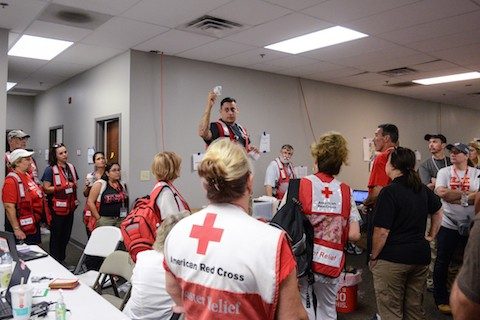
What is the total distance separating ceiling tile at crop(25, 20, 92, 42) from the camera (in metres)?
3.92

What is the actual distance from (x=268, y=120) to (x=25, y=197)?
345cm

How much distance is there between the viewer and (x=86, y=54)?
197 inches

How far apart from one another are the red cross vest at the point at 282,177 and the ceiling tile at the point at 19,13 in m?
3.51

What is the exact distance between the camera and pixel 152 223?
268cm

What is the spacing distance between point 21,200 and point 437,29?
4458 mm

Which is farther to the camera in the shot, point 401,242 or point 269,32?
point 269,32

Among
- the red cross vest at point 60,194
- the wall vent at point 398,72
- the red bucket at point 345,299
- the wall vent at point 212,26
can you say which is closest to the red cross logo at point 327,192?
the red bucket at point 345,299

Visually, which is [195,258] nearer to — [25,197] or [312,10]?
[312,10]

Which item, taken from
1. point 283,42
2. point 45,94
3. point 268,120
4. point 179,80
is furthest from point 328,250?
point 45,94

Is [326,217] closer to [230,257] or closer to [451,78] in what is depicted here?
[230,257]

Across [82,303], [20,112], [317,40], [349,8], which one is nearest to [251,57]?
[317,40]

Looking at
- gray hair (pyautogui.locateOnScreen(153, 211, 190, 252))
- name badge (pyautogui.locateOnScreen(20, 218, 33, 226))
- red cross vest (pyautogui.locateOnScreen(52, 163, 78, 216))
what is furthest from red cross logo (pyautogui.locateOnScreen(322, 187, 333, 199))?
red cross vest (pyautogui.locateOnScreen(52, 163, 78, 216))

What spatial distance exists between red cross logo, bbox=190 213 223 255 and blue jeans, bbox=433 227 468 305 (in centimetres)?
295

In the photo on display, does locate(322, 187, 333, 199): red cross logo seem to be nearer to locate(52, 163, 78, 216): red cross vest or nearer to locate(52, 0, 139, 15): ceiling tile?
locate(52, 0, 139, 15): ceiling tile
